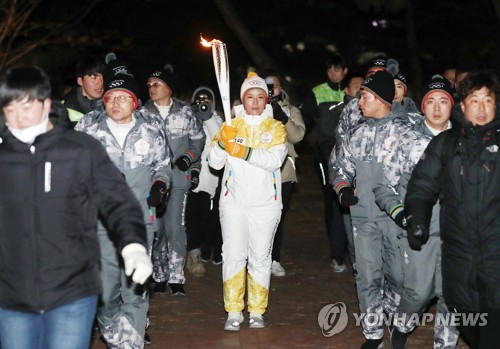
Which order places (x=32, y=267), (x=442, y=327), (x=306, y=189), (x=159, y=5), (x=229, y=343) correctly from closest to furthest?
(x=32, y=267), (x=442, y=327), (x=229, y=343), (x=306, y=189), (x=159, y=5)

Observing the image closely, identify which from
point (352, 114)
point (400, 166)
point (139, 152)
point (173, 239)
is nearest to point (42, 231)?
point (139, 152)

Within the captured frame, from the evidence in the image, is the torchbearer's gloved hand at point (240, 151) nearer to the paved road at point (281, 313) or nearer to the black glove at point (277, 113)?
the black glove at point (277, 113)

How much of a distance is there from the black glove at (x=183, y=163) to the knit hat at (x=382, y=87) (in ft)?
7.53

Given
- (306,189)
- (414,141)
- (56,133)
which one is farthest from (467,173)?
(306,189)

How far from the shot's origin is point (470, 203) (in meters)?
5.80

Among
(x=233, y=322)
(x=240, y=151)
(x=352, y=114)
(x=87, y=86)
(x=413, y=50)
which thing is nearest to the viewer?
(x=240, y=151)

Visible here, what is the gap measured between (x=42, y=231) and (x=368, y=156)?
3372mm

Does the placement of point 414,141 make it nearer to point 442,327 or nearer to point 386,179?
point 386,179

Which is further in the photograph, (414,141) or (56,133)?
(414,141)

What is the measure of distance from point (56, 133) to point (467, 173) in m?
2.61

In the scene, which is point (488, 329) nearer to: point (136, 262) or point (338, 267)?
point (136, 262)

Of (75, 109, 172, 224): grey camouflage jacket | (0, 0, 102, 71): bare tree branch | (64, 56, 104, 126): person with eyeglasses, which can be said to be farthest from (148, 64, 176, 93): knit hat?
(0, 0, 102, 71): bare tree branch

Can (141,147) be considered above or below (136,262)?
above

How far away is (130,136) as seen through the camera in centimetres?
714
